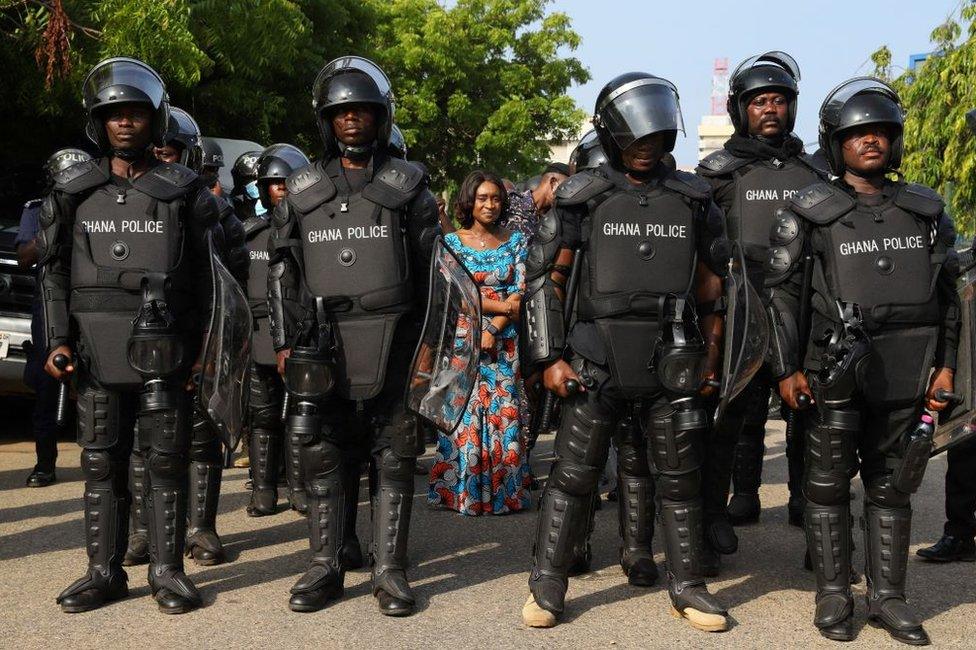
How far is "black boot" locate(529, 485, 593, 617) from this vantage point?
4.94 metres

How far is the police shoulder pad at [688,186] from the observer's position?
4.88m

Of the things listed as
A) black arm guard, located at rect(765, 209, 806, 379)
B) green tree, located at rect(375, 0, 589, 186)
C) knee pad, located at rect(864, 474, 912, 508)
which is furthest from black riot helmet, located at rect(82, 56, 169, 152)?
green tree, located at rect(375, 0, 589, 186)

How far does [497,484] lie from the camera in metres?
7.10

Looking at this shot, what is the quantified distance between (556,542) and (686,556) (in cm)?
53

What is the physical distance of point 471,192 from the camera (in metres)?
7.32

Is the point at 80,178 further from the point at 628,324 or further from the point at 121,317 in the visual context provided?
the point at 628,324

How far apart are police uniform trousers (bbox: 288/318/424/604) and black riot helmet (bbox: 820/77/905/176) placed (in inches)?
76.2

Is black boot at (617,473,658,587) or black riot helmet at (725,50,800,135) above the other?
black riot helmet at (725,50,800,135)

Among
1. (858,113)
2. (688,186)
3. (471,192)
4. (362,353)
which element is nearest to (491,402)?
(471,192)

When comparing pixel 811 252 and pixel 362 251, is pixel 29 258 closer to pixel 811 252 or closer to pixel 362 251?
pixel 362 251

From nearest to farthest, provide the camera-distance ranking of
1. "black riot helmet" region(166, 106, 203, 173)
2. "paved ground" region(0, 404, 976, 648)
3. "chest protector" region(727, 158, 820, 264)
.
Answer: "paved ground" region(0, 404, 976, 648) → "chest protector" region(727, 158, 820, 264) → "black riot helmet" region(166, 106, 203, 173)

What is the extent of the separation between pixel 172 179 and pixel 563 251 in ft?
5.55

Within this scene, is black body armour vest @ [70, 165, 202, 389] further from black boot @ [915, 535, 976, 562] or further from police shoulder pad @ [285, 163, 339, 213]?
black boot @ [915, 535, 976, 562]

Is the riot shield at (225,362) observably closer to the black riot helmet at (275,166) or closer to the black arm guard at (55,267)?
the black arm guard at (55,267)
